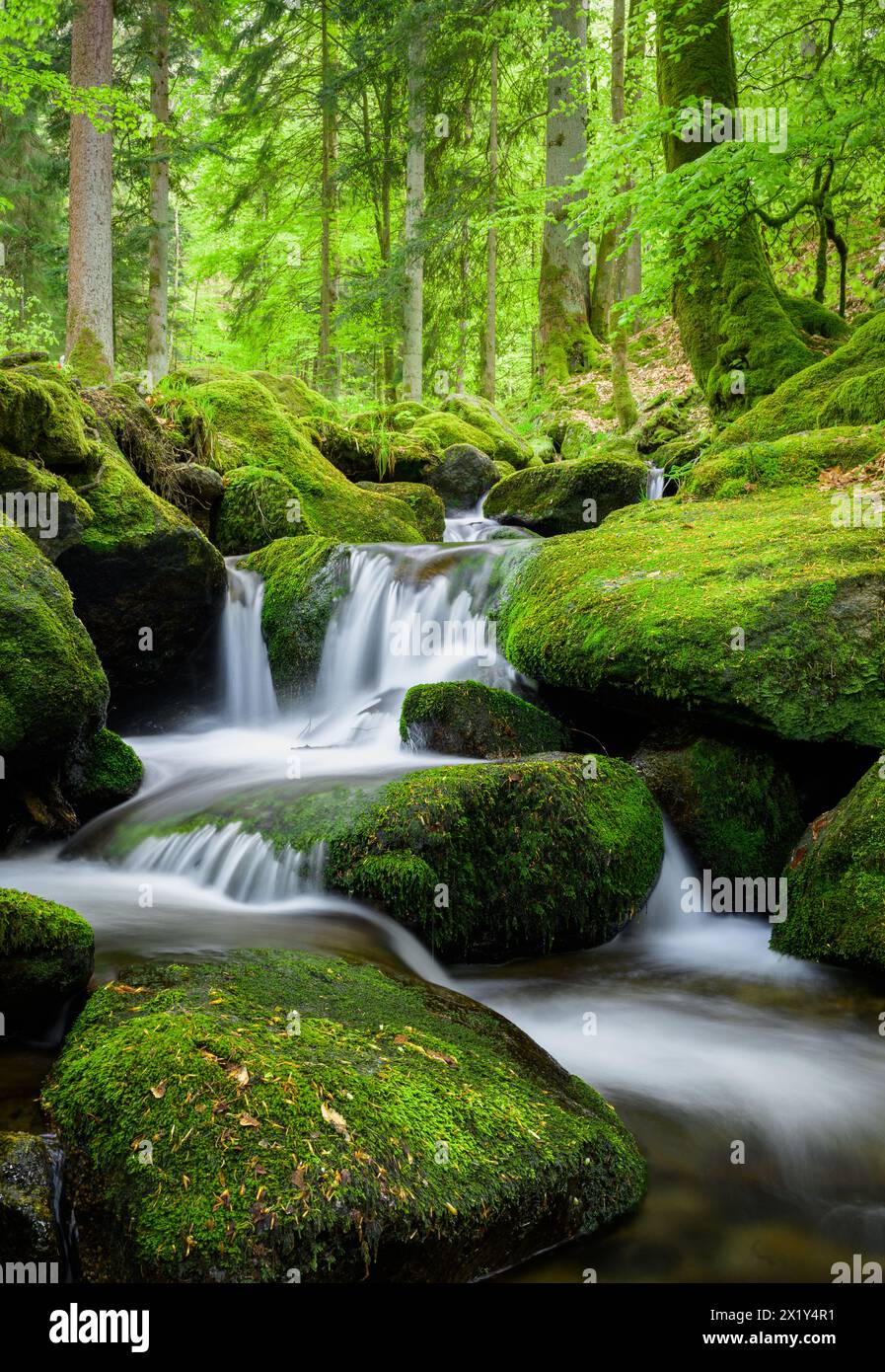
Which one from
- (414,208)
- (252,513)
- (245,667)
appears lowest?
(245,667)

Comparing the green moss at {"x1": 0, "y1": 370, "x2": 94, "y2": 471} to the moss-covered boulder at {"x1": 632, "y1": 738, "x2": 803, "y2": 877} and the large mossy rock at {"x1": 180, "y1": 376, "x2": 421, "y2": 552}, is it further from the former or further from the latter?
the moss-covered boulder at {"x1": 632, "y1": 738, "x2": 803, "y2": 877}

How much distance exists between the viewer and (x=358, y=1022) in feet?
9.24

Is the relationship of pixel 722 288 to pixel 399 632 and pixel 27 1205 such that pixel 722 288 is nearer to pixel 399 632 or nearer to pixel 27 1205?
pixel 399 632

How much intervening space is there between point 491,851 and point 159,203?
1490 centimetres

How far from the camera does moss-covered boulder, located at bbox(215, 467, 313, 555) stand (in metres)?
9.23

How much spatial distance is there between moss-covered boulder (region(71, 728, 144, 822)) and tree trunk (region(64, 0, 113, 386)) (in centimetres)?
671

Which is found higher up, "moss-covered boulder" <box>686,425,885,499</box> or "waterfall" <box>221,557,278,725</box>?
"moss-covered boulder" <box>686,425,885,499</box>

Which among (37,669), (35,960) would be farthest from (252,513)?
(35,960)

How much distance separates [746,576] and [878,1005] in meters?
2.60

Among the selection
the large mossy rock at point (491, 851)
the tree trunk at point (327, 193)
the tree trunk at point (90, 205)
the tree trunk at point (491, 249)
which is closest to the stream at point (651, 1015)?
the large mossy rock at point (491, 851)

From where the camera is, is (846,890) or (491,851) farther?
(491,851)

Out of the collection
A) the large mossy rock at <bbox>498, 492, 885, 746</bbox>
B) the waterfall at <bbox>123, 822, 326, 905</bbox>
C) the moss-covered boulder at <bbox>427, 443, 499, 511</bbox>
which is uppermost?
the moss-covered boulder at <bbox>427, 443, 499, 511</bbox>

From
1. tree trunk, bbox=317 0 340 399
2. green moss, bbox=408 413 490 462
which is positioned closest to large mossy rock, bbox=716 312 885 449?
green moss, bbox=408 413 490 462

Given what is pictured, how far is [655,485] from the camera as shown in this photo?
37.7ft
